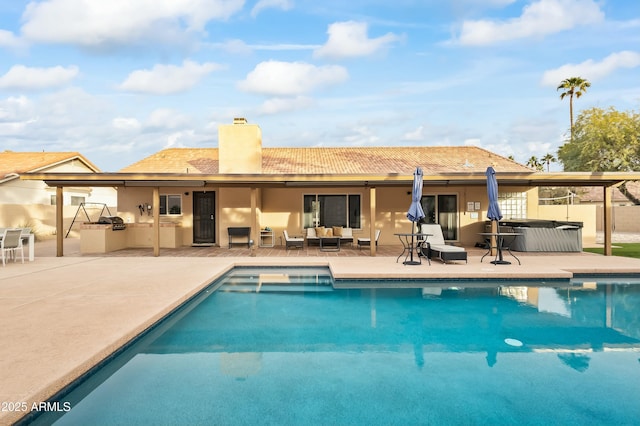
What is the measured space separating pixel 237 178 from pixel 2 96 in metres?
16.9

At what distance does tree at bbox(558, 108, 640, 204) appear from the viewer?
1872cm

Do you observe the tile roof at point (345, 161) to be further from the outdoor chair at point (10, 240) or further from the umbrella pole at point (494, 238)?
the outdoor chair at point (10, 240)

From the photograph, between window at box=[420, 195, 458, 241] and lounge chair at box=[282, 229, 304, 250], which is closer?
lounge chair at box=[282, 229, 304, 250]

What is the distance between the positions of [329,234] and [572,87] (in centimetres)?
3007

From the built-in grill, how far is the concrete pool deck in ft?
4.24

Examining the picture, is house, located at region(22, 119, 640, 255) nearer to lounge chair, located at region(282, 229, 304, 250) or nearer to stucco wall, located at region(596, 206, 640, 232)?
lounge chair, located at region(282, 229, 304, 250)

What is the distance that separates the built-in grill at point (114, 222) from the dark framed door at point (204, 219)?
7.95ft

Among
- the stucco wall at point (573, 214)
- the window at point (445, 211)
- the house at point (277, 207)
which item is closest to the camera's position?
the house at point (277, 207)

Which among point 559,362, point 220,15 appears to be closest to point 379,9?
point 220,15

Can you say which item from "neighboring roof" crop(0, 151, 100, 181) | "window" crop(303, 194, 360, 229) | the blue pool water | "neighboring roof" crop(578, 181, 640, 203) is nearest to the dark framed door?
"window" crop(303, 194, 360, 229)

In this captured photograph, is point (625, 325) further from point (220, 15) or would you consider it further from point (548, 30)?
point (220, 15)

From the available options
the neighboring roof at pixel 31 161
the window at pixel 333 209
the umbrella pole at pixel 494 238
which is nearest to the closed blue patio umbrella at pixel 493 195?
the umbrella pole at pixel 494 238

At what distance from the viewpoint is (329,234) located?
40.8ft

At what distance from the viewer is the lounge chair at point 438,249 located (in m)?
8.99
